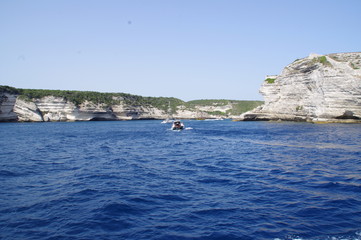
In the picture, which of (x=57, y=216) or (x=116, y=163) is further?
(x=116, y=163)

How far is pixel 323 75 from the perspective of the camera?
62594 mm

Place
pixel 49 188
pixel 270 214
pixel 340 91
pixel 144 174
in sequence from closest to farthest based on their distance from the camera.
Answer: pixel 270 214, pixel 49 188, pixel 144 174, pixel 340 91

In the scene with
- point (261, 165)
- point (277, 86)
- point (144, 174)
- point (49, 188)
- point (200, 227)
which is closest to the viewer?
point (200, 227)

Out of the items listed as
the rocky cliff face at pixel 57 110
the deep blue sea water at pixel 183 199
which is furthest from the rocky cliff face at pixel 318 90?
the rocky cliff face at pixel 57 110

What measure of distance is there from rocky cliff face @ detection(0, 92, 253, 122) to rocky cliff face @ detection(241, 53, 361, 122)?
247 feet

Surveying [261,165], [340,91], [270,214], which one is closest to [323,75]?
[340,91]

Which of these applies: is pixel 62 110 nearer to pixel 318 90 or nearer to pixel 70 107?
pixel 70 107

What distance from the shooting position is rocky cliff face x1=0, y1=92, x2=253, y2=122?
9388 centimetres

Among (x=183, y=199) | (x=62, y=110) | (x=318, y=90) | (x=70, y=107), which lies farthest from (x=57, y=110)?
(x=183, y=199)

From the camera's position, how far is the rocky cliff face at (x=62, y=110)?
9388 cm

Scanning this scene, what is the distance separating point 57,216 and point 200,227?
510 centimetres

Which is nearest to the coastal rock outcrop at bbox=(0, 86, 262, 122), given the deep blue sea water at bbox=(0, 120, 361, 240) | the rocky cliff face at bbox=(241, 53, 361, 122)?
the rocky cliff face at bbox=(241, 53, 361, 122)

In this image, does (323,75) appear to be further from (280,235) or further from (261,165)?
(280,235)

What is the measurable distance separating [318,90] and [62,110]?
93.0 m
